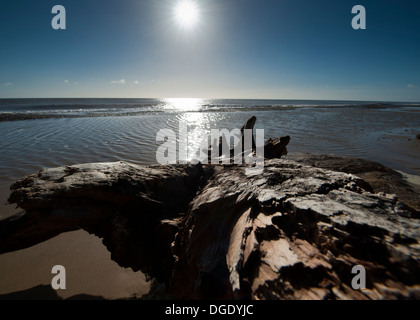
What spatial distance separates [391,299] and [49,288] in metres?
3.95

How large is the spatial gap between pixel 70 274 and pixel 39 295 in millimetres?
400

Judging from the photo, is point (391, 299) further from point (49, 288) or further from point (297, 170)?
point (49, 288)

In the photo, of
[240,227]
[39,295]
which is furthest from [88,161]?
[240,227]

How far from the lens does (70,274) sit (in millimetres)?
3080

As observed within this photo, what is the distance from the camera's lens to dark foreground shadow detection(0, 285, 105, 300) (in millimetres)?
A: 2688

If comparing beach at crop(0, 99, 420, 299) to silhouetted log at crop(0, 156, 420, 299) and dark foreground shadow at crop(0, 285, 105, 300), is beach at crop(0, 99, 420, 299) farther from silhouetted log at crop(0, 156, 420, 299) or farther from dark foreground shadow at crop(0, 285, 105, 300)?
silhouetted log at crop(0, 156, 420, 299)

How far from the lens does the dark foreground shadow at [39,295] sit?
2.69 m

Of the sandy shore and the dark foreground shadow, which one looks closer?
the dark foreground shadow

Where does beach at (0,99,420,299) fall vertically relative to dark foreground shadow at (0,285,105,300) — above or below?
above

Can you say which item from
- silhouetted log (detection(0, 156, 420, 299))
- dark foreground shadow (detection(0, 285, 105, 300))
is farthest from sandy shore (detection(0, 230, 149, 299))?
silhouetted log (detection(0, 156, 420, 299))

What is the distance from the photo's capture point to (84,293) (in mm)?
2820

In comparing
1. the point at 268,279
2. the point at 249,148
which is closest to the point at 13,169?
the point at 249,148

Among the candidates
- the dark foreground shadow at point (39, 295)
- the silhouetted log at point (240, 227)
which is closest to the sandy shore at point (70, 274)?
the dark foreground shadow at point (39, 295)
